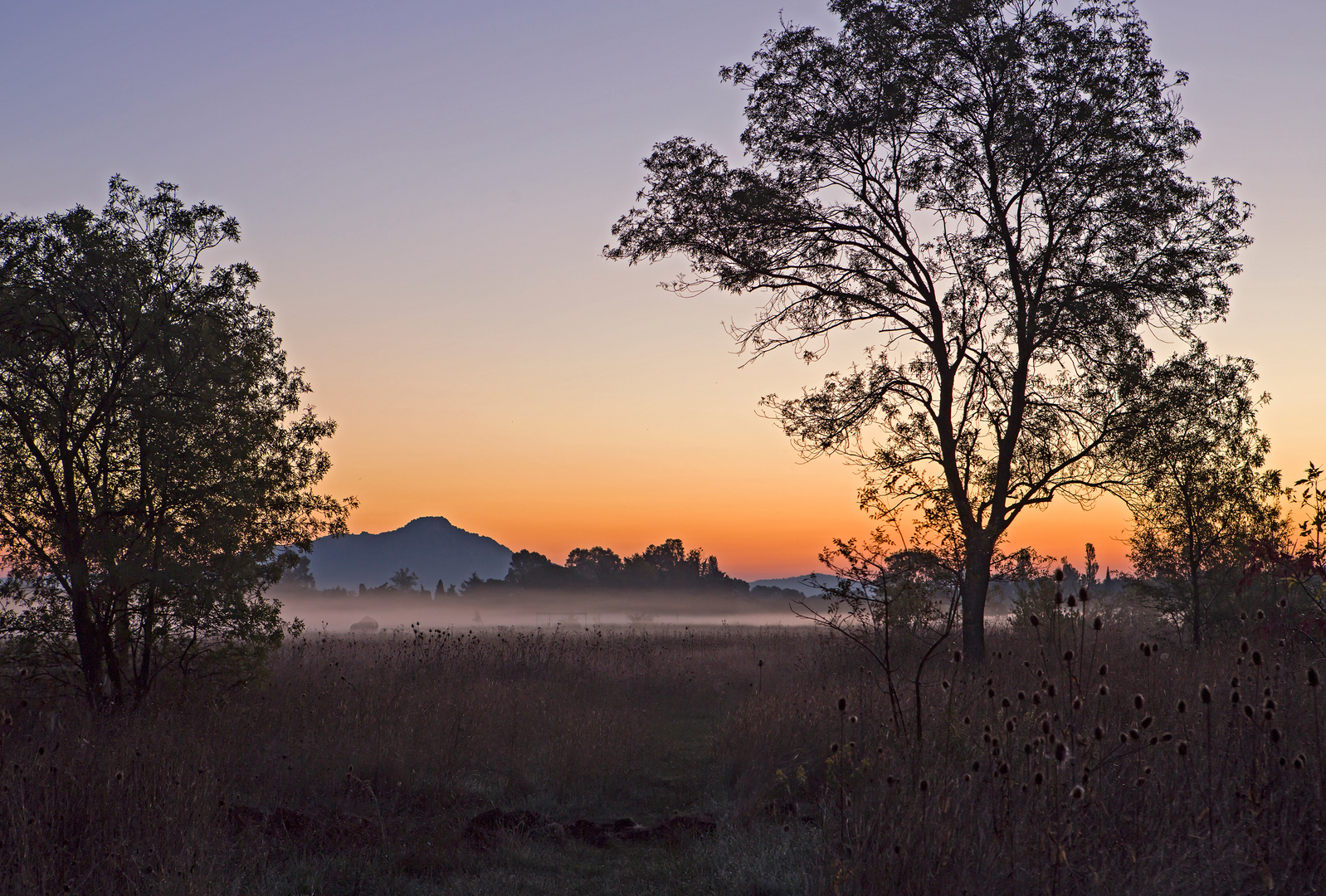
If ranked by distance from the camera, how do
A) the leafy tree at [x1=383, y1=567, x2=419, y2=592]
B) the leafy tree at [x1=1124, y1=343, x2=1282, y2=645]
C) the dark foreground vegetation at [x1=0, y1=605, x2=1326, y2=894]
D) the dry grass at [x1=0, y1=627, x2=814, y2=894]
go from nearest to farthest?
the dark foreground vegetation at [x1=0, y1=605, x2=1326, y2=894] < the dry grass at [x1=0, y1=627, x2=814, y2=894] < the leafy tree at [x1=1124, y1=343, x2=1282, y2=645] < the leafy tree at [x1=383, y1=567, x2=419, y2=592]

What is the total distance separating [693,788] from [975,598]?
8.15 meters

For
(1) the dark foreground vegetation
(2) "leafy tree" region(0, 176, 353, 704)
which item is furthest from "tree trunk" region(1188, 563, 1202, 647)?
(2) "leafy tree" region(0, 176, 353, 704)

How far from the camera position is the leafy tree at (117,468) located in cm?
1078

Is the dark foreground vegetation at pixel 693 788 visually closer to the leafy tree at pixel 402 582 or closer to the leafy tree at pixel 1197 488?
the leafy tree at pixel 1197 488

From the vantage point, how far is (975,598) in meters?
15.1

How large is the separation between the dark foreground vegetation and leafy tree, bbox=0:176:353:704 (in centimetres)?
99

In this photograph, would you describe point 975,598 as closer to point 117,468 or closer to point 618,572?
point 117,468

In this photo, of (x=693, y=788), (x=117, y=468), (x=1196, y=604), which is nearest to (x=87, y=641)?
(x=117, y=468)

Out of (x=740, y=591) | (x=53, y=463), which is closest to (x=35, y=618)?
(x=53, y=463)

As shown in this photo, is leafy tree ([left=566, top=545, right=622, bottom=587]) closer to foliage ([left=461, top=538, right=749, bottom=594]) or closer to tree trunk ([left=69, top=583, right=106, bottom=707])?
foliage ([left=461, top=538, right=749, bottom=594])

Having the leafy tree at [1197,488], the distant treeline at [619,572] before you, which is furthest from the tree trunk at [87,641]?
the distant treeline at [619,572]

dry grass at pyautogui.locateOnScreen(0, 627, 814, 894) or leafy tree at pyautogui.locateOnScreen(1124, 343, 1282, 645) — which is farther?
leafy tree at pyautogui.locateOnScreen(1124, 343, 1282, 645)

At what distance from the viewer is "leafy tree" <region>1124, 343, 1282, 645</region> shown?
49.0 feet

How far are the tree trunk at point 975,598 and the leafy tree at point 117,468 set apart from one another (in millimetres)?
11717
